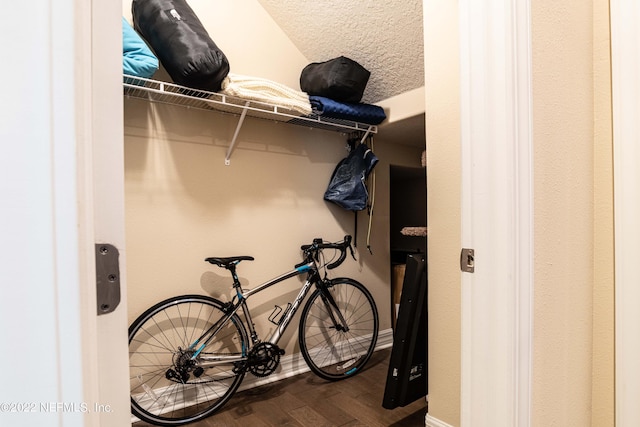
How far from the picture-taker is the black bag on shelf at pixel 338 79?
2.13 metres

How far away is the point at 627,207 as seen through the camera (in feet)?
3.28

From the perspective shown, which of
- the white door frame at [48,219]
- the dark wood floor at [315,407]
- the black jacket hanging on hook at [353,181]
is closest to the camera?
the white door frame at [48,219]

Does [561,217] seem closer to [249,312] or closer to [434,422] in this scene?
[434,422]

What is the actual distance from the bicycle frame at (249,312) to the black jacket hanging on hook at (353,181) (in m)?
0.52

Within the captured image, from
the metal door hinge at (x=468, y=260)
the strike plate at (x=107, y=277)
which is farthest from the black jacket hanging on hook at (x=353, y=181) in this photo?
the strike plate at (x=107, y=277)

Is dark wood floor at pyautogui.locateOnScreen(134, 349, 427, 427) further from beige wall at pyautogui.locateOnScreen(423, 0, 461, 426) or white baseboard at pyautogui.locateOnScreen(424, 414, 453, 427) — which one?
beige wall at pyautogui.locateOnScreen(423, 0, 461, 426)

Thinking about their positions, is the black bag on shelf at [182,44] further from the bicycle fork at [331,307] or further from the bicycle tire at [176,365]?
the bicycle fork at [331,307]

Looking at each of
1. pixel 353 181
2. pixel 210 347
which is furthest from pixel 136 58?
pixel 210 347

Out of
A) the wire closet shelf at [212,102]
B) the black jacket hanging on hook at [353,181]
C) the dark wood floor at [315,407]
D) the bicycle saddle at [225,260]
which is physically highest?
the wire closet shelf at [212,102]

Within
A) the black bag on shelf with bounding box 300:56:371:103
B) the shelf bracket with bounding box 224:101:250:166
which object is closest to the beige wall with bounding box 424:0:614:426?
the black bag on shelf with bounding box 300:56:371:103

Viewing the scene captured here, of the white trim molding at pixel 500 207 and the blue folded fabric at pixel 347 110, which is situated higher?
the blue folded fabric at pixel 347 110

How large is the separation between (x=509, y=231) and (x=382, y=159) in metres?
2.18

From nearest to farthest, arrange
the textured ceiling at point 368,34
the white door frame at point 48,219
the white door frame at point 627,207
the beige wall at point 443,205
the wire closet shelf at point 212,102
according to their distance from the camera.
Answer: the white door frame at point 48,219
the white door frame at point 627,207
the beige wall at point 443,205
the wire closet shelf at point 212,102
the textured ceiling at point 368,34

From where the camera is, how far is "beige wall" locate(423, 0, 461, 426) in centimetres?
135
